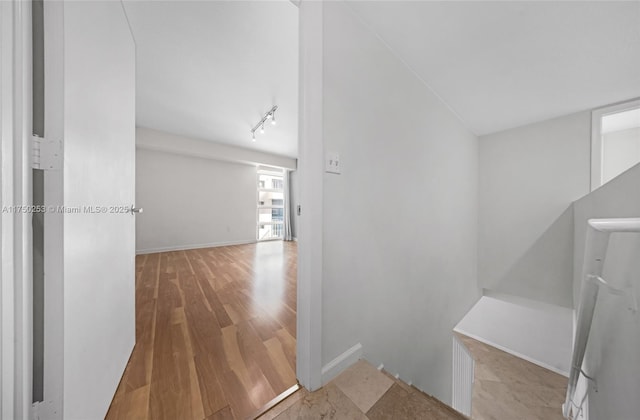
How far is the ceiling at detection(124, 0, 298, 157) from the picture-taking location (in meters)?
1.39

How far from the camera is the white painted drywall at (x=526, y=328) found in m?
2.74

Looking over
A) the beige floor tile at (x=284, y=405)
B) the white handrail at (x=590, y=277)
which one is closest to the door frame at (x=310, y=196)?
the beige floor tile at (x=284, y=405)

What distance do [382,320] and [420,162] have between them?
138 cm

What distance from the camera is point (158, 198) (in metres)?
4.02

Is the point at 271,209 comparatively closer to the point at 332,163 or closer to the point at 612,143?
the point at 332,163

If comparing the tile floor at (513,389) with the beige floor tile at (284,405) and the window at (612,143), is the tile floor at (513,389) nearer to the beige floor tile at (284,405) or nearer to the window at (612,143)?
the window at (612,143)

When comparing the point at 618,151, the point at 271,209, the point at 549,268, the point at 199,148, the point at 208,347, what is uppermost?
the point at 199,148

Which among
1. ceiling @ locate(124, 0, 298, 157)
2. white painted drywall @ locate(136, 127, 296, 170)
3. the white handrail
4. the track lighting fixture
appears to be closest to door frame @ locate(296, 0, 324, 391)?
ceiling @ locate(124, 0, 298, 157)

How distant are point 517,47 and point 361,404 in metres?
2.62

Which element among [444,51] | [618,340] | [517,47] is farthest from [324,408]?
[517,47]

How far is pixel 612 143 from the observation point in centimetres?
239

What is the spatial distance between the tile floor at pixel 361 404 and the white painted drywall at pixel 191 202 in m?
4.46

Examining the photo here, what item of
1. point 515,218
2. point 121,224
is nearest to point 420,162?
point 121,224

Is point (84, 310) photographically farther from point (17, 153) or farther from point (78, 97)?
point (78, 97)
